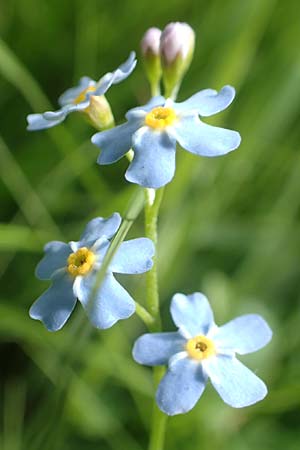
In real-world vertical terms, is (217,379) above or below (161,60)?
below

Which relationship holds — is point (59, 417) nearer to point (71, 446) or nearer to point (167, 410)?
point (167, 410)

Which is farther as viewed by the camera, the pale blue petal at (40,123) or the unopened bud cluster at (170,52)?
the unopened bud cluster at (170,52)

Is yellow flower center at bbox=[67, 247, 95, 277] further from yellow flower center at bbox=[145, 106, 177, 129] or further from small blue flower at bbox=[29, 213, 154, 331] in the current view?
yellow flower center at bbox=[145, 106, 177, 129]

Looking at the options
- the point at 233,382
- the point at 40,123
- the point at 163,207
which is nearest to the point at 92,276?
the point at 233,382

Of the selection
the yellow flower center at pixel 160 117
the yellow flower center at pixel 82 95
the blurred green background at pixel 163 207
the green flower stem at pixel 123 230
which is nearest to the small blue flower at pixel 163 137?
the yellow flower center at pixel 160 117

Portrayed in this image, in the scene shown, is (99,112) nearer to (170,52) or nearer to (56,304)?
(170,52)

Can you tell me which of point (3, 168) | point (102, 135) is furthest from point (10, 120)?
point (102, 135)

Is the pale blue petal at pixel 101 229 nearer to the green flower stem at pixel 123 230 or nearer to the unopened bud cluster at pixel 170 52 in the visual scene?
the green flower stem at pixel 123 230
